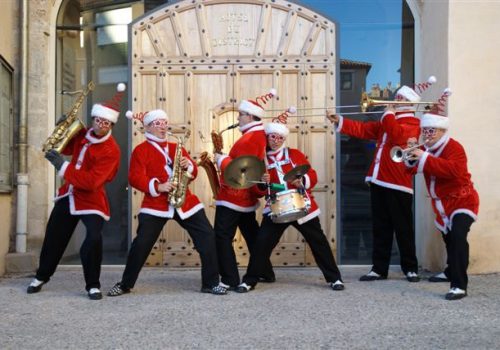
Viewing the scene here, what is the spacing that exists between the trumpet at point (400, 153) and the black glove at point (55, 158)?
2.86 m

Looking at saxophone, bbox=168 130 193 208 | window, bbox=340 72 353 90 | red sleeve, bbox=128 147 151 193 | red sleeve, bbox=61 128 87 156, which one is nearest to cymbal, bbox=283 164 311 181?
saxophone, bbox=168 130 193 208

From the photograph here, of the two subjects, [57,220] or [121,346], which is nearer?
[121,346]

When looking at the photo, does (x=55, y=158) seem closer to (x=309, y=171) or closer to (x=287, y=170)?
(x=287, y=170)

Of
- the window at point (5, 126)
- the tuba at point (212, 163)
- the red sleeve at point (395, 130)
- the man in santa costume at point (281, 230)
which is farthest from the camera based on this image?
the window at point (5, 126)

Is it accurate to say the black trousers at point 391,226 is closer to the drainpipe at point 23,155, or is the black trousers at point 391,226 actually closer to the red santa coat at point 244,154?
the red santa coat at point 244,154

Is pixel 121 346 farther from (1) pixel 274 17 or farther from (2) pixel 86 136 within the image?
(1) pixel 274 17

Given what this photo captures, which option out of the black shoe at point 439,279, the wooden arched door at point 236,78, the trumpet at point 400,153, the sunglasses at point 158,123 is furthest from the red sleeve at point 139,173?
the black shoe at point 439,279

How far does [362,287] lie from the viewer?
6.38 meters

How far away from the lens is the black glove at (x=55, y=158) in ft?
19.2

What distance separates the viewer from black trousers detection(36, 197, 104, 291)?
19.7 feet

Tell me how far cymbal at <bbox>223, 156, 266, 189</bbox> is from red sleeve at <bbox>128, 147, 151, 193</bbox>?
2.29ft

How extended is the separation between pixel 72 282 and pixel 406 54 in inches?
175

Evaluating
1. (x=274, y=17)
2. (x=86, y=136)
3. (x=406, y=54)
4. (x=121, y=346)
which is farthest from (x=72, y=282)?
(x=406, y=54)

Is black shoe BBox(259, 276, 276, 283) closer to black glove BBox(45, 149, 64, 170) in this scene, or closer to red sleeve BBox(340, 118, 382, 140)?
red sleeve BBox(340, 118, 382, 140)
